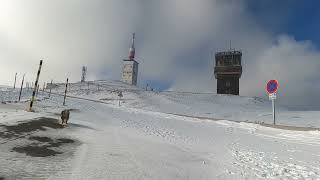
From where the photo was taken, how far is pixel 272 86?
1922cm

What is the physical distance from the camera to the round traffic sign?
19.0 meters

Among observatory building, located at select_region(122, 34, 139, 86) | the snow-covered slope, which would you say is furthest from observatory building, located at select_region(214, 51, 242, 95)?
observatory building, located at select_region(122, 34, 139, 86)

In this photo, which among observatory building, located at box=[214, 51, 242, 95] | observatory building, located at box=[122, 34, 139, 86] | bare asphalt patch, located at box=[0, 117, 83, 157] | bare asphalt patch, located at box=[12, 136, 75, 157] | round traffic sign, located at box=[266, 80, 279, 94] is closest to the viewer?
bare asphalt patch, located at box=[12, 136, 75, 157]

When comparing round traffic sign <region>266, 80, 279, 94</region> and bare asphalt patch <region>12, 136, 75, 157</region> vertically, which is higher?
round traffic sign <region>266, 80, 279, 94</region>

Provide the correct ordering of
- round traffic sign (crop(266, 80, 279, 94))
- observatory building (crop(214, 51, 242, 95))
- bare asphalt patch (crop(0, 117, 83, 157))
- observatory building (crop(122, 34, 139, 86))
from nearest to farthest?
bare asphalt patch (crop(0, 117, 83, 157)) < round traffic sign (crop(266, 80, 279, 94)) < observatory building (crop(214, 51, 242, 95)) < observatory building (crop(122, 34, 139, 86))

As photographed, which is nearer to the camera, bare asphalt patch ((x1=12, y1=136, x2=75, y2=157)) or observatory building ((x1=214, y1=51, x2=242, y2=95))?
bare asphalt patch ((x1=12, y1=136, x2=75, y2=157))

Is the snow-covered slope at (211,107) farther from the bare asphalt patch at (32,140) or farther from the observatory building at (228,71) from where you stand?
the bare asphalt patch at (32,140)

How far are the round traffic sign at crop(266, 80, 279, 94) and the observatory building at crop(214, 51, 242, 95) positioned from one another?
83207 millimetres

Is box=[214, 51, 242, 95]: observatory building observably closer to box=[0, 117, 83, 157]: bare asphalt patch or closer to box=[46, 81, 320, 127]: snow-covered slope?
box=[46, 81, 320, 127]: snow-covered slope

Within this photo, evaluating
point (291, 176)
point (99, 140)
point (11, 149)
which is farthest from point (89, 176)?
point (291, 176)

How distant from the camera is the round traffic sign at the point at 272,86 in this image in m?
19.0

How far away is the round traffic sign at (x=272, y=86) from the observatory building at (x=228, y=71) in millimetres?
83207

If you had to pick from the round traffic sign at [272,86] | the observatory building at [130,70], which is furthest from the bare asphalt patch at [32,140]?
the observatory building at [130,70]

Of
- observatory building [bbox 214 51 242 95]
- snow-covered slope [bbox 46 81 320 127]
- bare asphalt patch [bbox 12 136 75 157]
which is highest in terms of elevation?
observatory building [bbox 214 51 242 95]
